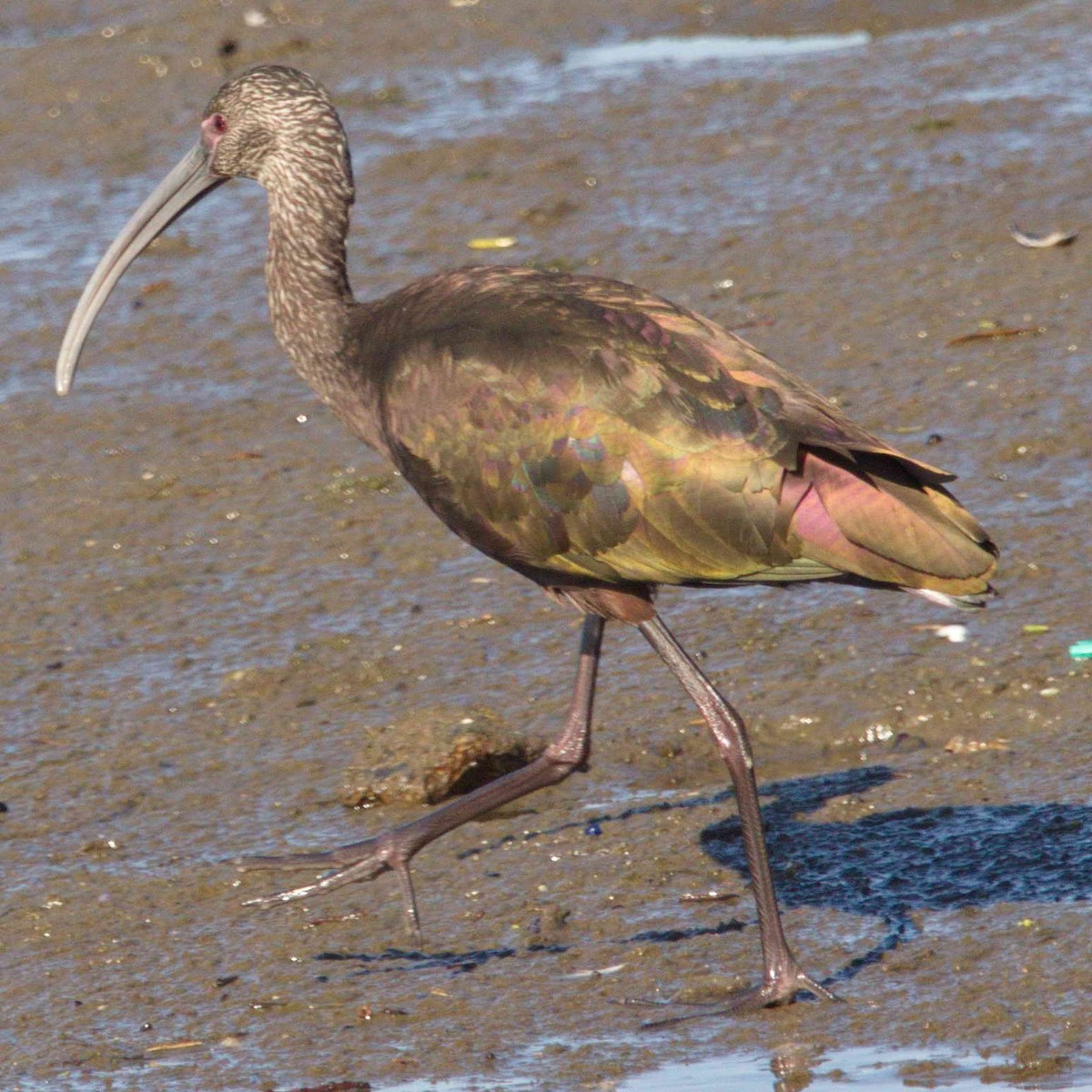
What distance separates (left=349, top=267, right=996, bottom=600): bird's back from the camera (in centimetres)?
471

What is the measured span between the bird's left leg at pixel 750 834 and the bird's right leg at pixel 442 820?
40cm

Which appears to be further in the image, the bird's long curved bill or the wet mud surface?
the bird's long curved bill

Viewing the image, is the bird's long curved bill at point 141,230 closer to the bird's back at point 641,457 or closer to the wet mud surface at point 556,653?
the wet mud surface at point 556,653

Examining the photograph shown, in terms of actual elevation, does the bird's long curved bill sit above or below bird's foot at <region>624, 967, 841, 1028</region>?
above

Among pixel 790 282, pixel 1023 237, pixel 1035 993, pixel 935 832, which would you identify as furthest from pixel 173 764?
pixel 1023 237

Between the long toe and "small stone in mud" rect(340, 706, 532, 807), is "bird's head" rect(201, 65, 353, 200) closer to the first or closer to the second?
"small stone in mud" rect(340, 706, 532, 807)

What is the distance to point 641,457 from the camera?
15.8 feet

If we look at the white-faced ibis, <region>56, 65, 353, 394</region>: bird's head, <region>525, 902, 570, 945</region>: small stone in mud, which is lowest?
<region>525, 902, 570, 945</region>: small stone in mud

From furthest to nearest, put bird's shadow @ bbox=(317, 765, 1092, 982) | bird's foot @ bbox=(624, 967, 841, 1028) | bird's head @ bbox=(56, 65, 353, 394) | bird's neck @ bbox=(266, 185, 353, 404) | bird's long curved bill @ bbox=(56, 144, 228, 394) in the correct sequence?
bird's long curved bill @ bbox=(56, 144, 228, 394)
bird's head @ bbox=(56, 65, 353, 394)
bird's neck @ bbox=(266, 185, 353, 404)
bird's shadow @ bbox=(317, 765, 1092, 982)
bird's foot @ bbox=(624, 967, 841, 1028)

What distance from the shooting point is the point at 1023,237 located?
8516 mm

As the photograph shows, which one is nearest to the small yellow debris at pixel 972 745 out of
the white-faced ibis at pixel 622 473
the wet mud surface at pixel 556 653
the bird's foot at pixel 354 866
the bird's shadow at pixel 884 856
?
the wet mud surface at pixel 556 653

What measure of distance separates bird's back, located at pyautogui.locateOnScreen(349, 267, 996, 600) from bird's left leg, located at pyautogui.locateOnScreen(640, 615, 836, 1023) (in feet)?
0.67

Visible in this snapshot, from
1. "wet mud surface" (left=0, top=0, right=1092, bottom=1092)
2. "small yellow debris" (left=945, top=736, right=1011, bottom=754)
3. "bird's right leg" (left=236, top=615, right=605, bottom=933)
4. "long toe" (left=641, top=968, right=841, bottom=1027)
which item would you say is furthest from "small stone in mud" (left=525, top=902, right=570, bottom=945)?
"small yellow debris" (left=945, top=736, right=1011, bottom=754)

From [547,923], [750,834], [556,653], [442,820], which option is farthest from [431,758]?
[750,834]
